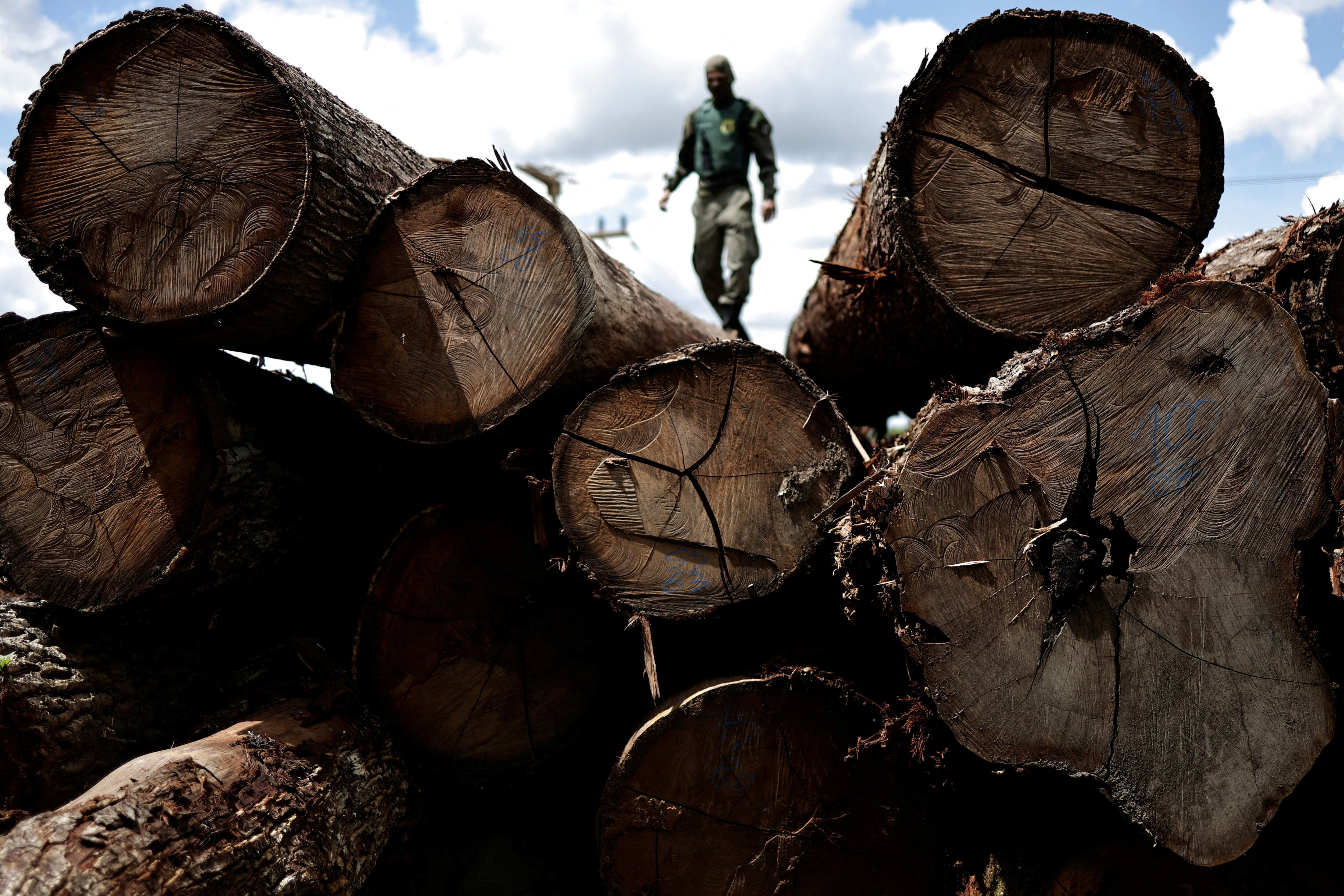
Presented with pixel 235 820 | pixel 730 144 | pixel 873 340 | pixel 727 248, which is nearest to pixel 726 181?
pixel 730 144

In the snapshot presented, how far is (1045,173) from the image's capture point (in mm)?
2373

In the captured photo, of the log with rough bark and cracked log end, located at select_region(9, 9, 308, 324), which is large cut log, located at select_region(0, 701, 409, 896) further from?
cracked log end, located at select_region(9, 9, 308, 324)

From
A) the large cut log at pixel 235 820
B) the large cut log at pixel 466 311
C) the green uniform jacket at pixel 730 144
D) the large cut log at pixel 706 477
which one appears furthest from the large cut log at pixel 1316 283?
the green uniform jacket at pixel 730 144

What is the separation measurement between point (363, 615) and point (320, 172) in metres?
1.33

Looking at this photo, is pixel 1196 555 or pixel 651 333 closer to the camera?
pixel 1196 555

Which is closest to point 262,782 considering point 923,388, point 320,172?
point 320,172

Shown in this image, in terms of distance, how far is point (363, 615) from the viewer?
107 inches

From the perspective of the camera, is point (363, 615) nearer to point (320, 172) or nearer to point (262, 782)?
point (262, 782)

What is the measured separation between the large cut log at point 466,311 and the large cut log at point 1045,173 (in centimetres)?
95

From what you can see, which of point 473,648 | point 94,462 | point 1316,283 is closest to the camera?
point 1316,283

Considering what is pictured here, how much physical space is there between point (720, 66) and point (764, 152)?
694mm

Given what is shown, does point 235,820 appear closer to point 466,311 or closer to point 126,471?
point 126,471

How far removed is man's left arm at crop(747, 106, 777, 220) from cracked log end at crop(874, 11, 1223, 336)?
153 inches

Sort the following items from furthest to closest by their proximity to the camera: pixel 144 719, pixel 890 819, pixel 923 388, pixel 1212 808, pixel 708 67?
1. pixel 708 67
2. pixel 923 388
3. pixel 144 719
4. pixel 890 819
5. pixel 1212 808
